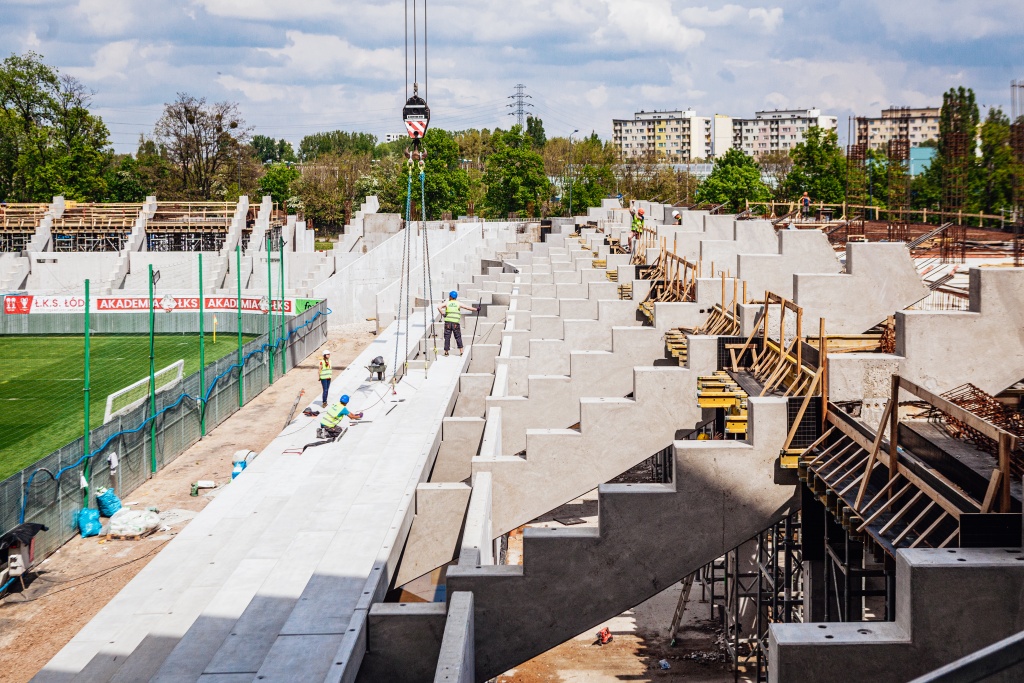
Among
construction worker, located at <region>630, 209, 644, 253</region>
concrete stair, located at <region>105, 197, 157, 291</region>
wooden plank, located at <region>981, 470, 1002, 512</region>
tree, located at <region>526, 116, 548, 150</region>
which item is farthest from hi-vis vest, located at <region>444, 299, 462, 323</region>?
tree, located at <region>526, 116, 548, 150</region>

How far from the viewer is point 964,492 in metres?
9.62

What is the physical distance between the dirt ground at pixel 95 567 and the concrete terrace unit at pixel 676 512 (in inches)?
136

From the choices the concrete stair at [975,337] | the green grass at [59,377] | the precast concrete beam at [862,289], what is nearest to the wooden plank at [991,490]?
the concrete stair at [975,337]

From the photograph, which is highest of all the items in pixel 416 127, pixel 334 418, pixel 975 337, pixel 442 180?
pixel 442 180

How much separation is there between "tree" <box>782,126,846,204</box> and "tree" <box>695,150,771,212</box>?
4811 millimetres

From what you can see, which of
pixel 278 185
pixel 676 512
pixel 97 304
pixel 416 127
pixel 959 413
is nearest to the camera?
pixel 959 413

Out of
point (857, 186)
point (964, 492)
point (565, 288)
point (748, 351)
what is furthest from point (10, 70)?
point (964, 492)

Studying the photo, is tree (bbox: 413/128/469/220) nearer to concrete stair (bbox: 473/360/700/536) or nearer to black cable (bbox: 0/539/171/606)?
black cable (bbox: 0/539/171/606)

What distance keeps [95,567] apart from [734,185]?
212 feet

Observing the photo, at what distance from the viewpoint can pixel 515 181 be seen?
3583 inches

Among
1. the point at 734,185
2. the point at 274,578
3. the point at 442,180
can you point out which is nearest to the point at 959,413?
the point at 274,578

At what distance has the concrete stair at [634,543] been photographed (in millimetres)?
12742

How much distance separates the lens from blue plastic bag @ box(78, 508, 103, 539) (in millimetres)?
21688

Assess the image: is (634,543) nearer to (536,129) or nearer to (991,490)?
(991,490)
